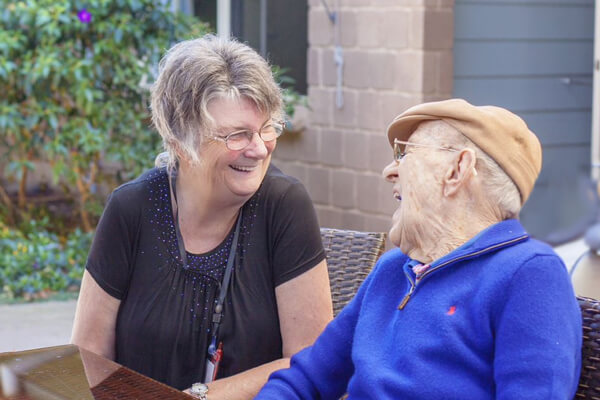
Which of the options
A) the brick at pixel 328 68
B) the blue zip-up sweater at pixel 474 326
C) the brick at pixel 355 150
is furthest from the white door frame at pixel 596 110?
the blue zip-up sweater at pixel 474 326

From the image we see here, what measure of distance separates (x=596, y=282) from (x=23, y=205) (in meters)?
5.77

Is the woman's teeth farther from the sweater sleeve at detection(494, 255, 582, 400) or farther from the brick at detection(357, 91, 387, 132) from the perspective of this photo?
the brick at detection(357, 91, 387, 132)

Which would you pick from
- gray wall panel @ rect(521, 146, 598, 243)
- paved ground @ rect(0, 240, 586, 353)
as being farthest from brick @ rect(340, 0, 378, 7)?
paved ground @ rect(0, 240, 586, 353)

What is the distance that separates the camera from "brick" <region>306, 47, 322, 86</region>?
6.27 metres

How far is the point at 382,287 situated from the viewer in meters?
2.14

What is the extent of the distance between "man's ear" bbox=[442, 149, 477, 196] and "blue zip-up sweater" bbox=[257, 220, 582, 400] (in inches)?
4.4

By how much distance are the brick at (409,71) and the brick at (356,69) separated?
12.0 inches

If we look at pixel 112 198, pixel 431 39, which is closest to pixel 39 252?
pixel 431 39

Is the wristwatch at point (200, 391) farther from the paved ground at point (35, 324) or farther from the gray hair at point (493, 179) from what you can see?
the paved ground at point (35, 324)

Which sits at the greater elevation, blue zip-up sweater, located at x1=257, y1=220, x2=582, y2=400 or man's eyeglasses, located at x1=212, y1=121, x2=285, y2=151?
man's eyeglasses, located at x1=212, y1=121, x2=285, y2=151

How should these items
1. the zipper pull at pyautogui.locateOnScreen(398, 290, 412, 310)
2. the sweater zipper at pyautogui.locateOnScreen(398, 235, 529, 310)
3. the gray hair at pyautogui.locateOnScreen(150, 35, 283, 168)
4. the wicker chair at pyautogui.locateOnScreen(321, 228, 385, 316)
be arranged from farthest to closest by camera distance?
the wicker chair at pyautogui.locateOnScreen(321, 228, 385, 316)
the gray hair at pyautogui.locateOnScreen(150, 35, 283, 168)
the zipper pull at pyautogui.locateOnScreen(398, 290, 412, 310)
the sweater zipper at pyautogui.locateOnScreen(398, 235, 529, 310)

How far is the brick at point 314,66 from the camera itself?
627cm

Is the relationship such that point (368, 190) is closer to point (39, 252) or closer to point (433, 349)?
point (39, 252)

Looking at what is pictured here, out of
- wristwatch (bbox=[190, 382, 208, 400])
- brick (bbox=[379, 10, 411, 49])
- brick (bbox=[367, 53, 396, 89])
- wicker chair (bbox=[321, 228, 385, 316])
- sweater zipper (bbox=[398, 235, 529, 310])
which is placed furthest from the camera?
brick (bbox=[367, 53, 396, 89])
